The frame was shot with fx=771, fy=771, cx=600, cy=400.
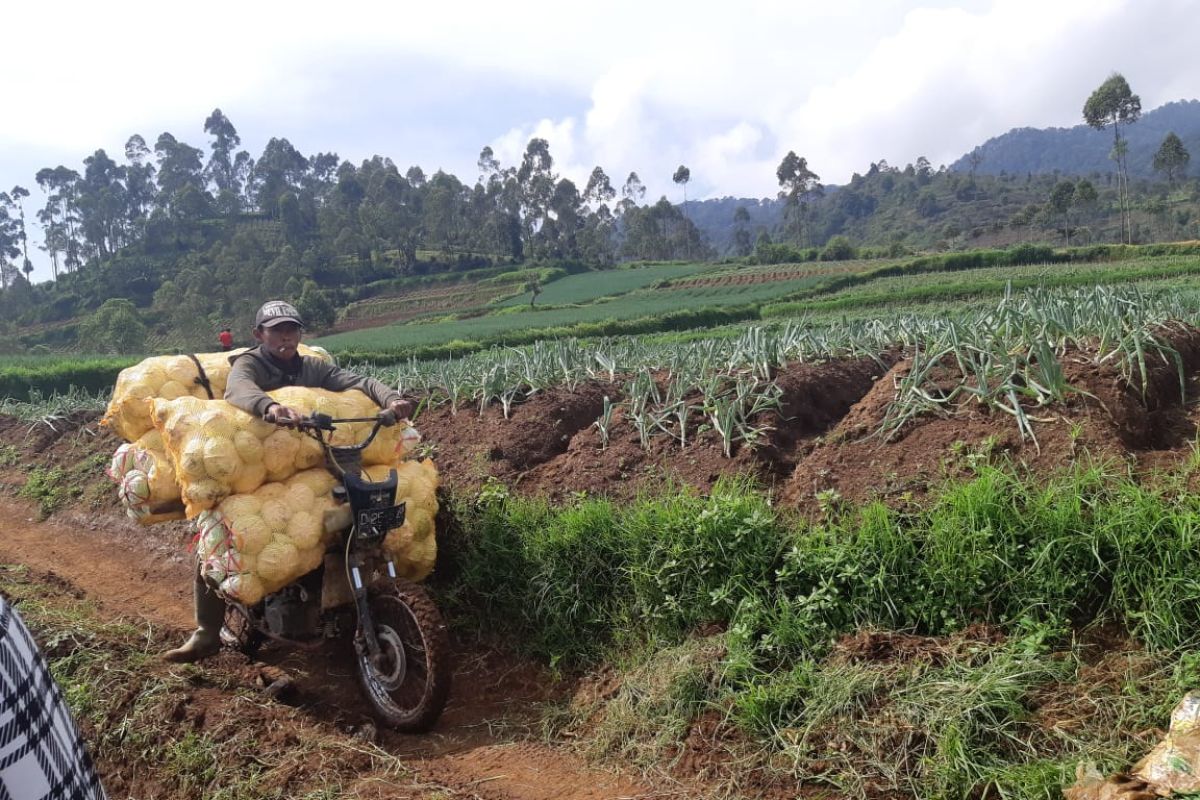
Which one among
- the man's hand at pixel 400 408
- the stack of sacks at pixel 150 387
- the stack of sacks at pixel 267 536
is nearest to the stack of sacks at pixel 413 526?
the stack of sacks at pixel 267 536

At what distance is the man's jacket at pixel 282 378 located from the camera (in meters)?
4.07

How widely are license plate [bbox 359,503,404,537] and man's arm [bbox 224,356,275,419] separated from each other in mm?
733

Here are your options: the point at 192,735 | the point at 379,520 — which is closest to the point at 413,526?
the point at 379,520

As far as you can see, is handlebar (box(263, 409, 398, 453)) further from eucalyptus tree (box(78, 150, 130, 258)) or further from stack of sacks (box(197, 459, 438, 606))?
eucalyptus tree (box(78, 150, 130, 258))

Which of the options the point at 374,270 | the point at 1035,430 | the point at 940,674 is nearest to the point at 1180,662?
the point at 940,674

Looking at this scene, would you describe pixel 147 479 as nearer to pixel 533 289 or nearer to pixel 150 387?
pixel 150 387

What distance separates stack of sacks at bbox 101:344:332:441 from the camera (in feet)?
14.7

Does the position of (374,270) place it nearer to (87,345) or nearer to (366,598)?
(87,345)

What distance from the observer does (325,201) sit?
8331 cm

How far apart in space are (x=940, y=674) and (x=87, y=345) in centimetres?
4516

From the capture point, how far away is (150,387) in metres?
4.54

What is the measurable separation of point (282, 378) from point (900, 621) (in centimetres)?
358

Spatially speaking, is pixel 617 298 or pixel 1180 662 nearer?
pixel 1180 662

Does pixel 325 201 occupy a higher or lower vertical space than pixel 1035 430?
higher
